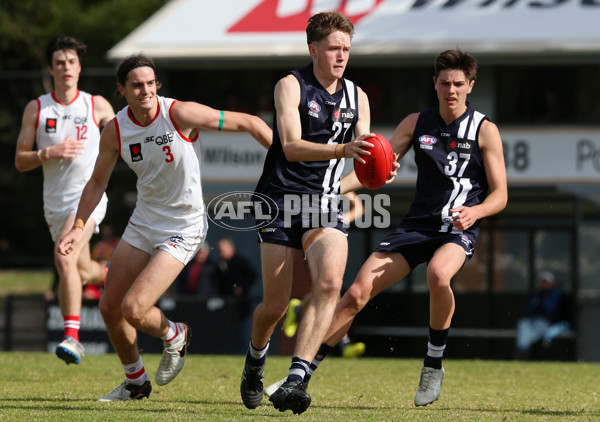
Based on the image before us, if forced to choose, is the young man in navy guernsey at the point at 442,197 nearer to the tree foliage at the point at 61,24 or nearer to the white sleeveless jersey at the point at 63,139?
the white sleeveless jersey at the point at 63,139

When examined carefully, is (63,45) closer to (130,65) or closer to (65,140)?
(65,140)

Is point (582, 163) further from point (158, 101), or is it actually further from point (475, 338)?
point (158, 101)

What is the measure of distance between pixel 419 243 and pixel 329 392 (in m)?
1.62

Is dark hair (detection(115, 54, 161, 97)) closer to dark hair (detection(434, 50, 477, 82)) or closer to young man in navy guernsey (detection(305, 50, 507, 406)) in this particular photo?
young man in navy guernsey (detection(305, 50, 507, 406))

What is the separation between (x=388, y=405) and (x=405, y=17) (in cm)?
1248

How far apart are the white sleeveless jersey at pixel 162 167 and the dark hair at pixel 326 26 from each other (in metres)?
1.12

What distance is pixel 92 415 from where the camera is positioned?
20.5 feet

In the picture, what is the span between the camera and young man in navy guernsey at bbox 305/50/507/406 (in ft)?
22.9

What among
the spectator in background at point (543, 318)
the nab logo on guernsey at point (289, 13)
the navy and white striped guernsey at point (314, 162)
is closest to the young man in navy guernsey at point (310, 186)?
the navy and white striped guernsey at point (314, 162)

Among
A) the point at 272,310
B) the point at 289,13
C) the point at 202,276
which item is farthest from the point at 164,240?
the point at 289,13

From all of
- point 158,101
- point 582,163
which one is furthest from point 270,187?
point 582,163

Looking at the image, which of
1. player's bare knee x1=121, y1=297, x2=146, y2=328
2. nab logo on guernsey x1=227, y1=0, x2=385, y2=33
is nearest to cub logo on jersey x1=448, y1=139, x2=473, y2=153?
player's bare knee x1=121, y1=297, x2=146, y2=328

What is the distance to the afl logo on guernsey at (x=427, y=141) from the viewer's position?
721 cm

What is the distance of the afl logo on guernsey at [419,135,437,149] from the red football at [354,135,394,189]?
29.8 inches
